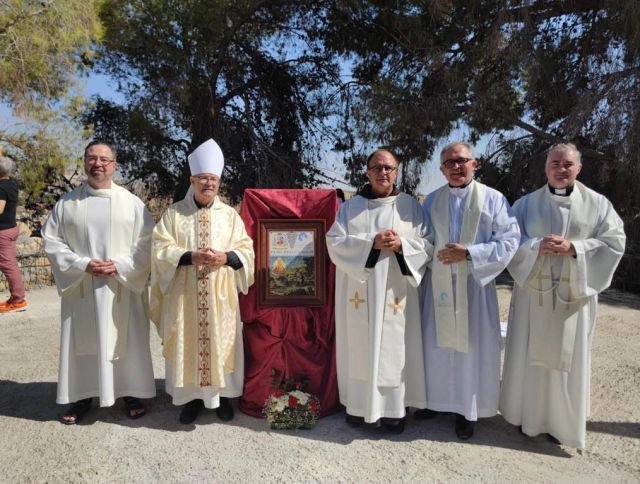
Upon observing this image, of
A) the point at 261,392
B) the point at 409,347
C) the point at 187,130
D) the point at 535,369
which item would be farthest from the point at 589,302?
the point at 187,130

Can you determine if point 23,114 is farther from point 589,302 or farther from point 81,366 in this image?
point 589,302

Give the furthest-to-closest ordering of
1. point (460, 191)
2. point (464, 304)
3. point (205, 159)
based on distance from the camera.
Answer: point (205, 159)
point (460, 191)
point (464, 304)

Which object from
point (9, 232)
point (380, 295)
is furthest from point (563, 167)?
point (9, 232)

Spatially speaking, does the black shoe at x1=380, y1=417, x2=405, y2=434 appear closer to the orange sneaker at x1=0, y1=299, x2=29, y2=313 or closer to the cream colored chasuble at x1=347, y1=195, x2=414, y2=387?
the cream colored chasuble at x1=347, y1=195, x2=414, y2=387

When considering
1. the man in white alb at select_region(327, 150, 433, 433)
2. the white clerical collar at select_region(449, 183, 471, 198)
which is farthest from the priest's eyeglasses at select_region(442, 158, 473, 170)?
the man in white alb at select_region(327, 150, 433, 433)

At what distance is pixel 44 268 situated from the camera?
9555mm

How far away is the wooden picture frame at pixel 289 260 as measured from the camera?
400 centimetres

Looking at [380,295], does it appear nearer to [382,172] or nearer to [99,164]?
[382,172]

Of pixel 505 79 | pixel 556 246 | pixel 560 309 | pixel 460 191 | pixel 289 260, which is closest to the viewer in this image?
pixel 556 246

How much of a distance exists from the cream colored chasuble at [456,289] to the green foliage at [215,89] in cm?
702

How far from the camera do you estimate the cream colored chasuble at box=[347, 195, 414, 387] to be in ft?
11.6

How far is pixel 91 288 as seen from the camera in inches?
148

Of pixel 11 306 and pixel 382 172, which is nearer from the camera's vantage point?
pixel 382 172

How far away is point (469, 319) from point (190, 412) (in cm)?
220
